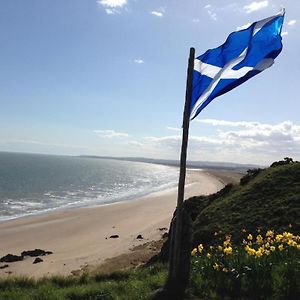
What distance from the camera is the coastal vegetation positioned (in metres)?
6.37

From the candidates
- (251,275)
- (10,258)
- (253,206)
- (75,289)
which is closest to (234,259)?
(251,275)

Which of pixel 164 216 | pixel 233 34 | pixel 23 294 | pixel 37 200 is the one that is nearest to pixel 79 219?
pixel 164 216

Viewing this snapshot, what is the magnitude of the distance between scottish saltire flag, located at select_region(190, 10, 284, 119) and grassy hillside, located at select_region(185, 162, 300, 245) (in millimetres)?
4192

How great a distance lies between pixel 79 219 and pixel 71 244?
9346 mm

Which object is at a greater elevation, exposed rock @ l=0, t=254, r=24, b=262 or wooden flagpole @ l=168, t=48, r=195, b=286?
wooden flagpole @ l=168, t=48, r=195, b=286

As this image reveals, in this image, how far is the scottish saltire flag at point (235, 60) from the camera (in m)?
6.26

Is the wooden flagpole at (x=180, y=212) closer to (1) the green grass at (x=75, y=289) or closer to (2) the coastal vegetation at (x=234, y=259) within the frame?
(2) the coastal vegetation at (x=234, y=259)

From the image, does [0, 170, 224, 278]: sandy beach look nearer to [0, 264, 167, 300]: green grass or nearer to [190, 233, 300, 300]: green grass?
[0, 264, 167, 300]: green grass

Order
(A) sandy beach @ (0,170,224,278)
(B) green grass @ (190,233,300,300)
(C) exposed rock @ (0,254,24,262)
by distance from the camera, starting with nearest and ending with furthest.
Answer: (B) green grass @ (190,233,300,300) < (A) sandy beach @ (0,170,224,278) < (C) exposed rock @ (0,254,24,262)

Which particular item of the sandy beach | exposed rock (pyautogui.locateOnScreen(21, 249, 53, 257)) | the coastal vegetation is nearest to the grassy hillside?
the coastal vegetation

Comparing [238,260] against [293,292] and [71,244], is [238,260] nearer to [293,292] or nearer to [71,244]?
[293,292]

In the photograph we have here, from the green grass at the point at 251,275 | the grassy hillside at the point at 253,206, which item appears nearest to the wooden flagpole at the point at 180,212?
the green grass at the point at 251,275

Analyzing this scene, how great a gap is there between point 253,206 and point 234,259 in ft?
19.5

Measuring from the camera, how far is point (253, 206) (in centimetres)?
1267
